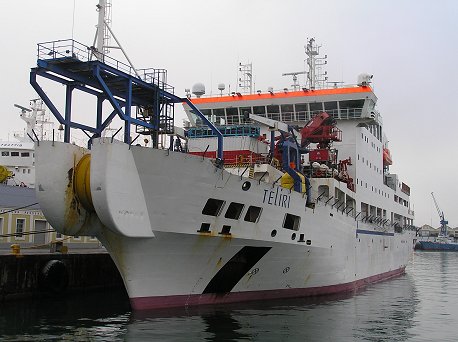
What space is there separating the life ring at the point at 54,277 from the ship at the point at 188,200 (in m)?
5.77

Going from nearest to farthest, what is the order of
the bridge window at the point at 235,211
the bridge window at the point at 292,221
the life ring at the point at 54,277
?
the bridge window at the point at 235,211 < the bridge window at the point at 292,221 < the life ring at the point at 54,277

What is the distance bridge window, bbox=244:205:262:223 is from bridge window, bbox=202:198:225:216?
127cm

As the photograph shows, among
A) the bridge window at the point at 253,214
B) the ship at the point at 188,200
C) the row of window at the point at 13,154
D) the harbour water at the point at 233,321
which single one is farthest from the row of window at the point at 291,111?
the row of window at the point at 13,154

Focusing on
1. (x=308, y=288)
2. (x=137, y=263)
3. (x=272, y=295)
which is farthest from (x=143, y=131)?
(x=308, y=288)

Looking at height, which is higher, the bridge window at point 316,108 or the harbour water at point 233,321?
the bridge window at point 316,108

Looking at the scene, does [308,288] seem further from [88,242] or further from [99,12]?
[88,242]

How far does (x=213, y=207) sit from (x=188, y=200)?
110 centimetres

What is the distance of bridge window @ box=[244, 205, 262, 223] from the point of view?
1664 centimetres

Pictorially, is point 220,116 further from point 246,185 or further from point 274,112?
point 246,185

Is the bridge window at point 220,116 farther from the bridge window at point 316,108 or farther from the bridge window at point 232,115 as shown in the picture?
the bridge window at point 316,108

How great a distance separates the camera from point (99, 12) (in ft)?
55.3

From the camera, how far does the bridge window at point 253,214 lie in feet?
54.6

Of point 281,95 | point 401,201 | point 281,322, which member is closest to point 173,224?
point 281,322

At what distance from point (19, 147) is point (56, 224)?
29360 millimetres
